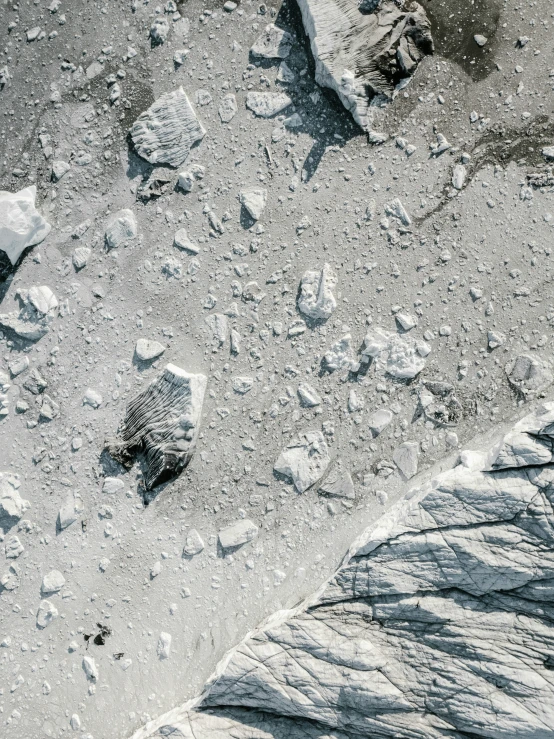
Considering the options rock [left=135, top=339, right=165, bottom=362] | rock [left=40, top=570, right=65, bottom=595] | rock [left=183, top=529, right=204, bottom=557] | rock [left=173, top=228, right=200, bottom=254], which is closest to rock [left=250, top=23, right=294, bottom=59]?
rock [left=173, top=228, right=200, bottom=254]

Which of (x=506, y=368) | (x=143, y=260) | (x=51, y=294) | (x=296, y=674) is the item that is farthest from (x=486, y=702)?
(x=51, y=294)

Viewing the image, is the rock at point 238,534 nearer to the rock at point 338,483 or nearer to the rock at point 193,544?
the rock at point 193,544

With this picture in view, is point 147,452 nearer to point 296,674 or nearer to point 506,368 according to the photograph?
point 296,674

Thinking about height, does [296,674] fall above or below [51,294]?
below

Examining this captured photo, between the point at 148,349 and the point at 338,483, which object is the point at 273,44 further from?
the point at 338,483

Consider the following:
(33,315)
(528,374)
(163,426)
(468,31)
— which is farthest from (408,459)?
(468,31)

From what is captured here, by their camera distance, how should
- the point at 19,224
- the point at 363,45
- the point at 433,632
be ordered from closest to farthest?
the point at 433,632 < the point at 363,45 < the point at 19,224
